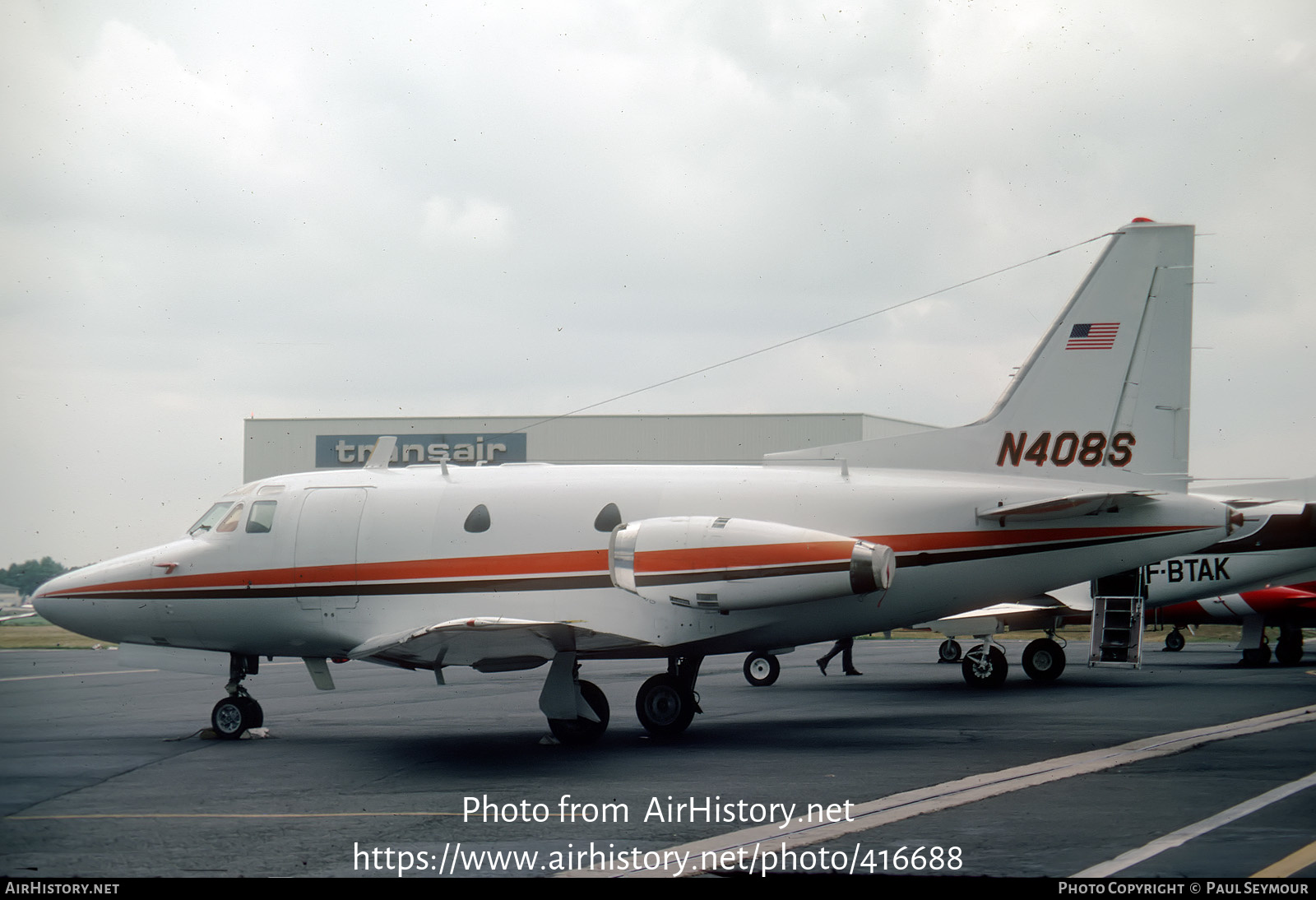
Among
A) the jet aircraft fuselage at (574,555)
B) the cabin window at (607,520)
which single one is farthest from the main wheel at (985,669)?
the cabin window at (607,520)

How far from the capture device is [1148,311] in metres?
14.5

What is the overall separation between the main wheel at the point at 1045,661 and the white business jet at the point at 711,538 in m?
9.79

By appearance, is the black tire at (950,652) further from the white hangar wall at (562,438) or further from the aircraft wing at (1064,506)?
the aircraft wing at (1064,506)

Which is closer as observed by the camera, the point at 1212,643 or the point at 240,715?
the point at 240,715

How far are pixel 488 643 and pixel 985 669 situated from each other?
12775 millimetres

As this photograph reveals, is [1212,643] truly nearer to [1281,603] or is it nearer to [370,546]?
[1281,603]

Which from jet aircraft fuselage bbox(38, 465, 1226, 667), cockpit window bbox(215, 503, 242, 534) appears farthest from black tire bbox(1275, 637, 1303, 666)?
cockpit window bbox(215, 503, 242, 534)

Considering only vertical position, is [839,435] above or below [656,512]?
above

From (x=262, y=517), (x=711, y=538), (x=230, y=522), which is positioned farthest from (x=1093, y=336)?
(x=230, y=522)

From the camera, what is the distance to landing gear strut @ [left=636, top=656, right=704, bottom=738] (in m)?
14.8

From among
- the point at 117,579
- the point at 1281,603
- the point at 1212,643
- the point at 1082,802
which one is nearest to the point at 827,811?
the point at 1082,802

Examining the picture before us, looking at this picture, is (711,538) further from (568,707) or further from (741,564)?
(568,707)

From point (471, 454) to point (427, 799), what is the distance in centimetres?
3533

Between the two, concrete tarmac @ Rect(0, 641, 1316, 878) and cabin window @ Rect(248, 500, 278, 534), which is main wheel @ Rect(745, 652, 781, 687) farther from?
cabin window @ Rect(248, 500, 278, 534)
